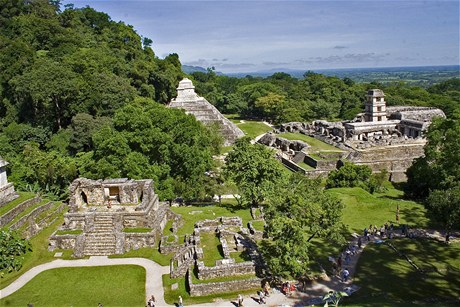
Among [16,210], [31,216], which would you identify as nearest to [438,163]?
[31,216]

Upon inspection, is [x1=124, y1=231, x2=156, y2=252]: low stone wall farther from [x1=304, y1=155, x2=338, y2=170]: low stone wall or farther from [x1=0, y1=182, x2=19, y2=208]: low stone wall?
[x1=304, y1=155, x2=338, y2=170]: low stone wall

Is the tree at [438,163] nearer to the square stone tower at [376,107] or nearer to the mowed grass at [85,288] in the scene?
the mowed grass at [85,288]

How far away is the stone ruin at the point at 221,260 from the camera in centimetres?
1791

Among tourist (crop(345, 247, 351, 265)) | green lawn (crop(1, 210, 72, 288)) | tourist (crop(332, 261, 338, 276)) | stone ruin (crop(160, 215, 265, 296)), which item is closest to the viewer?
stone ruin (crop(160, 215, 265, 296))

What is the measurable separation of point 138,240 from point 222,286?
6703 mm

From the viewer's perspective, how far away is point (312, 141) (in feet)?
184

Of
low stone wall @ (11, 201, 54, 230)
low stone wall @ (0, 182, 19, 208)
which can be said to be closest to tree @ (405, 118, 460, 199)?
low stone wall @ (11, 201, 54, 230)

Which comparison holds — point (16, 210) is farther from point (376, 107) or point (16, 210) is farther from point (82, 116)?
point (376, 107)

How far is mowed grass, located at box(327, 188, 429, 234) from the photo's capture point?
1067 inches

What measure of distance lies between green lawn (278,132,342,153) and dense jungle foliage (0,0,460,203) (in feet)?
43.5

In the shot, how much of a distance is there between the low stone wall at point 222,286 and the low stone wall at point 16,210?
12199 millimetres

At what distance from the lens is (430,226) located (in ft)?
86.1

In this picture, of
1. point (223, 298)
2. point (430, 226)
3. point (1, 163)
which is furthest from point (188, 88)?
point (223, 298)

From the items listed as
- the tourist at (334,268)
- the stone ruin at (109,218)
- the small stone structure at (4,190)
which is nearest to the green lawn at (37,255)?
the stone ruin at (109,218)
